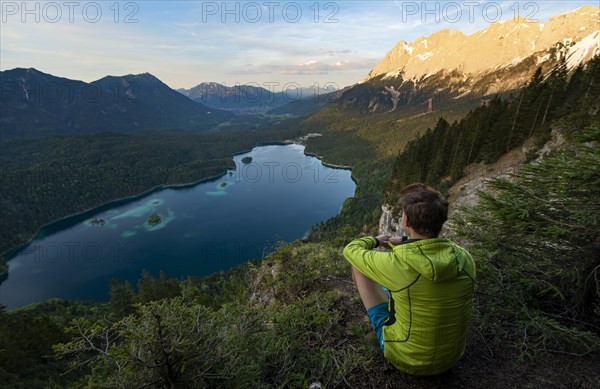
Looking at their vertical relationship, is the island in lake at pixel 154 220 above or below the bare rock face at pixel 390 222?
below

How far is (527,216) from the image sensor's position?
617cm

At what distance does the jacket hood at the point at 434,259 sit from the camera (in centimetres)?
350

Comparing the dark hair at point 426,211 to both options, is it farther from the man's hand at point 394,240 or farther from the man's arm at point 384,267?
the man's hand at point 394,240

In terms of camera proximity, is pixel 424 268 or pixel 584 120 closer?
pixel 424 268

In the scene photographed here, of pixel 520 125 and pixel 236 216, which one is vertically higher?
pixel 520 125

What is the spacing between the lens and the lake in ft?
311

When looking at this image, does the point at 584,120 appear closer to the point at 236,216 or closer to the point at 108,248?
the point at 236,216

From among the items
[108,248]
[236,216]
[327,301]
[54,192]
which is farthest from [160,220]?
[327,301]

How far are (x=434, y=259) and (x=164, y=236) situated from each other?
127165mm

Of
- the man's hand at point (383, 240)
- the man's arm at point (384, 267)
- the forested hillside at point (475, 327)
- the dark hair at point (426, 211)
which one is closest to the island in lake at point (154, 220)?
the forested hillside at point (475, 327)

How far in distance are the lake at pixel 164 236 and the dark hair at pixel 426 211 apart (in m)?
73.5

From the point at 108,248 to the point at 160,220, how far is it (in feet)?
78.0

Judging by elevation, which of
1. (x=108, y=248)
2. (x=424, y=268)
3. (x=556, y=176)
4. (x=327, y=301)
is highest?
(x=556, y=176)

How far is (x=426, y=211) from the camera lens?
369 cm
